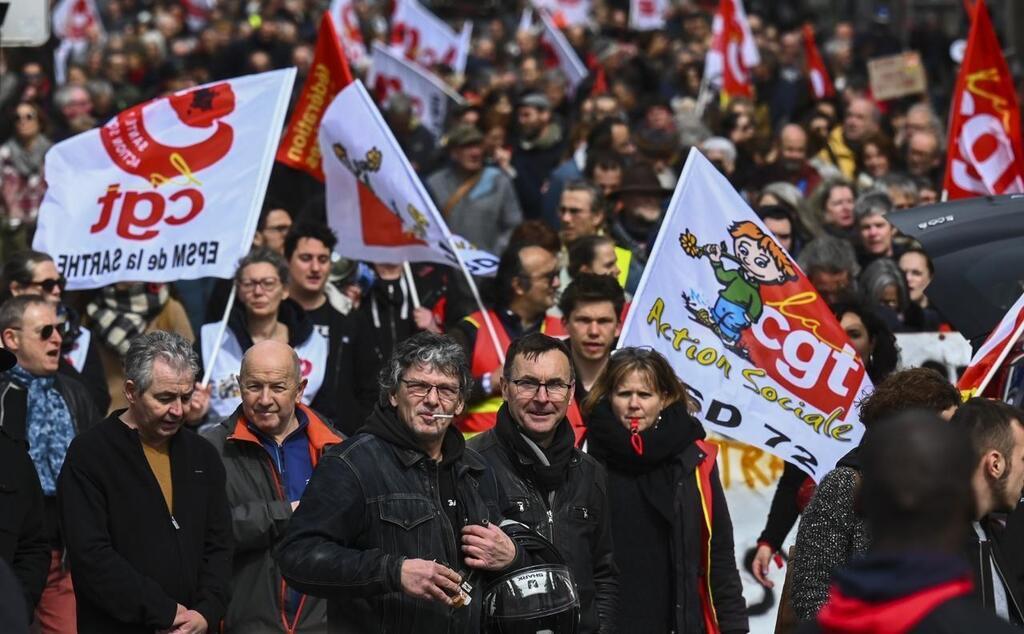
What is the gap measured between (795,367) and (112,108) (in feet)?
31.6

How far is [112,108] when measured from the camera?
15773mm

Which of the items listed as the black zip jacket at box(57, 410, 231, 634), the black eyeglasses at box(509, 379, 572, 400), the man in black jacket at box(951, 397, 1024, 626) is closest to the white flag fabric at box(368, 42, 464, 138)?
the black zip jacket at box(57, 410, 231, 634)

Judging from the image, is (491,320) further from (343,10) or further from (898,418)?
(343,10)

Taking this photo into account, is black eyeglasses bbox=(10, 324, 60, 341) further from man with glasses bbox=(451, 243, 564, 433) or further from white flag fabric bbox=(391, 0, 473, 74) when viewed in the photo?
white flag fabric bbox=(391, 0, 473, 74)

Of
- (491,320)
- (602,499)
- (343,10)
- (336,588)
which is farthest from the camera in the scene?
(343,10)

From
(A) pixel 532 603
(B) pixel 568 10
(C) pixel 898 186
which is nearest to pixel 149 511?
(A) pixel 532 603

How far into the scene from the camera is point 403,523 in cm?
540

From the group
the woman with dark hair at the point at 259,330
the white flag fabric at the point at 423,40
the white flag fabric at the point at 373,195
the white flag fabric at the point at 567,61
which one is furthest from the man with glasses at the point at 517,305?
the white flag fabric at the point at 423,40

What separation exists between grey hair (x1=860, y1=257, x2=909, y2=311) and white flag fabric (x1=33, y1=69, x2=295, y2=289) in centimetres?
320

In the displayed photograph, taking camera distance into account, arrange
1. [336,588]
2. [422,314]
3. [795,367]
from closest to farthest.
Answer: [336,588] → [795,367] → [422,314]

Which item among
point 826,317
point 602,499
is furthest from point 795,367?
point 602,499

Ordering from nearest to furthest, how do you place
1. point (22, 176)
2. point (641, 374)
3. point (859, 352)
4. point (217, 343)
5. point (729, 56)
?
point (641, 374) < point (859, 352) < point (217, 343) < point (22, 176) < point (729, 56)

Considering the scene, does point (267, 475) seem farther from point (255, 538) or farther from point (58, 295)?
point (58, 295)

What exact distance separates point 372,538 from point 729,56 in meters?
12.1
